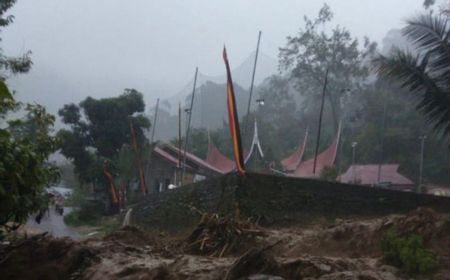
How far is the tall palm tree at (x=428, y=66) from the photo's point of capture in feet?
40.0

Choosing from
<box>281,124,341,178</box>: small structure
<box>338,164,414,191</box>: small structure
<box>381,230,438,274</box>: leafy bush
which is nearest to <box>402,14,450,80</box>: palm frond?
<box>381,230,438,274</box>: leafy bush

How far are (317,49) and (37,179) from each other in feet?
140

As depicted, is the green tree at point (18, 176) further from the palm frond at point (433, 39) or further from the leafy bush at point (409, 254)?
the palm frond at point (433, 39)

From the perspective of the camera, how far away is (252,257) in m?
8.23

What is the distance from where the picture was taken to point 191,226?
15.8 metres

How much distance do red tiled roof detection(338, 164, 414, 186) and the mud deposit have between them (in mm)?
22791

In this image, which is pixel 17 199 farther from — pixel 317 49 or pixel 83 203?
pixel 317 49

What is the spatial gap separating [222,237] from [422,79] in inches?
212

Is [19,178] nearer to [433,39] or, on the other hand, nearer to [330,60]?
[433,39]

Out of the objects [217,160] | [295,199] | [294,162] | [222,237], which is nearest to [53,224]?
[217,160]

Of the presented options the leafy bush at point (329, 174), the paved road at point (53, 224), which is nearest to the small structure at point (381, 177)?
the leafy bush at point (329, 174)

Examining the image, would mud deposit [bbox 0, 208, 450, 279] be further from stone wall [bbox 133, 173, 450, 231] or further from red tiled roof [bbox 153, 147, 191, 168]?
red tiled roof [bbox 153, 147, 191, 168]

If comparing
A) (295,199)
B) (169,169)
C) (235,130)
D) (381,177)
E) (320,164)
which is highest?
(320,164)

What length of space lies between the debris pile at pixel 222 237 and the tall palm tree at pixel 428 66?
A: 14.7 ft
